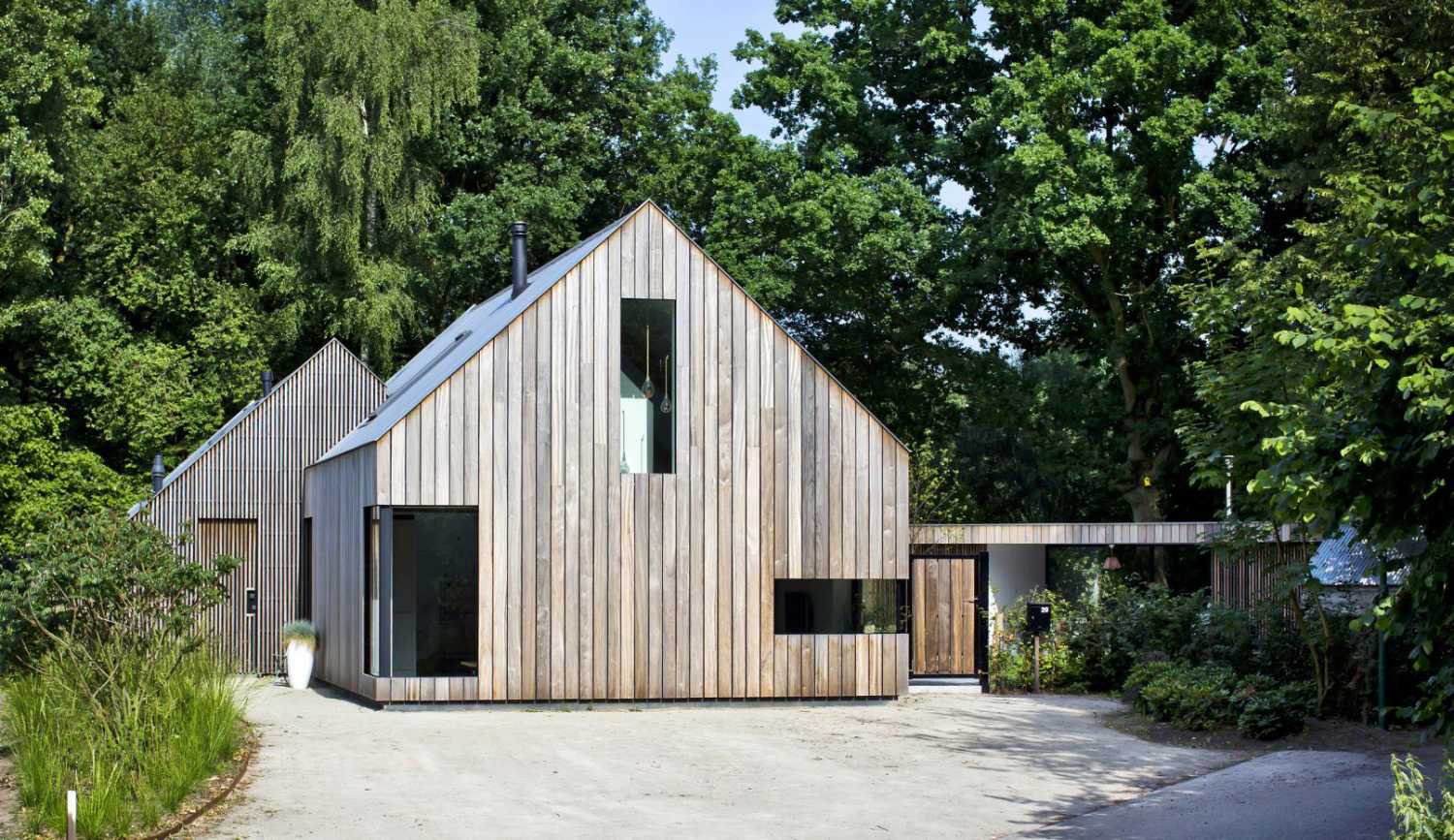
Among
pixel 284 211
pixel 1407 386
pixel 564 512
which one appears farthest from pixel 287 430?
pixel 1407 386

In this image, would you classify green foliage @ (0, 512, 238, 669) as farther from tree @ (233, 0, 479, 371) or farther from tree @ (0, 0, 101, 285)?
tree @ (233, 0, 479, 371)

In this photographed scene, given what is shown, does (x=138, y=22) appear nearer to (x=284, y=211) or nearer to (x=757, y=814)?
(x=284, y=211)

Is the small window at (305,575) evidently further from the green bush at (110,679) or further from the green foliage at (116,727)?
the green foliage at (116,727)

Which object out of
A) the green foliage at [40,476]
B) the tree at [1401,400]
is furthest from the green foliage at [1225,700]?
the green foliage at [40,476]

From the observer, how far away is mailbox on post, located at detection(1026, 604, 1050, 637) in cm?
1833

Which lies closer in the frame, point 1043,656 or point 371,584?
point 371,584

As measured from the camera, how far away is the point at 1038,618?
18328 millimetres

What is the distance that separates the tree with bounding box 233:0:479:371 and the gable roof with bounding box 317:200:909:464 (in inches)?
274

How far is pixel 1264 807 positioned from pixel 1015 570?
34.4 feet

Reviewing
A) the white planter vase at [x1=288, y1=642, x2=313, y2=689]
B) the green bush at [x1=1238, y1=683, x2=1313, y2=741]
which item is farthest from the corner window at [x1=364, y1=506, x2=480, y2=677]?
the green bush at [x1=1238, y1=683, x2=1313, y2=741]

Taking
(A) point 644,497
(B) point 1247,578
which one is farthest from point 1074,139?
(A) point 644,497

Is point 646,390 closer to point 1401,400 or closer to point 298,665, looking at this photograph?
point 298,665

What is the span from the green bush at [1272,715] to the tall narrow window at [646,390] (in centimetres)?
658

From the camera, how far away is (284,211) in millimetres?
30266
